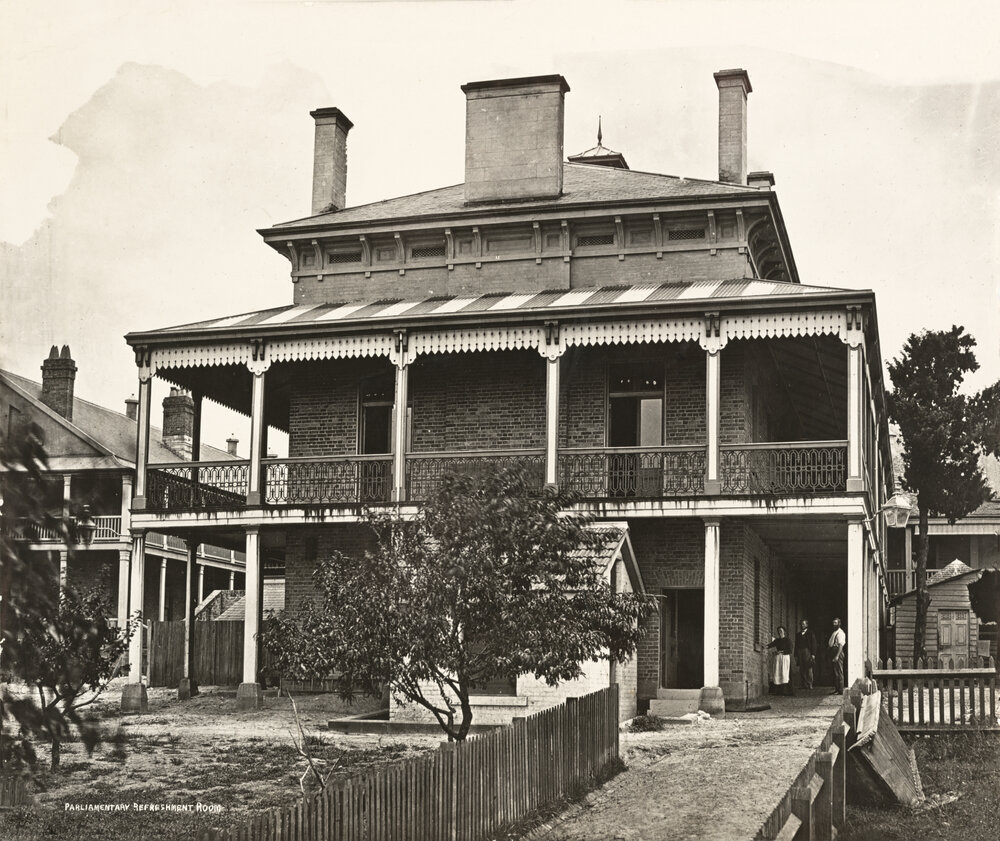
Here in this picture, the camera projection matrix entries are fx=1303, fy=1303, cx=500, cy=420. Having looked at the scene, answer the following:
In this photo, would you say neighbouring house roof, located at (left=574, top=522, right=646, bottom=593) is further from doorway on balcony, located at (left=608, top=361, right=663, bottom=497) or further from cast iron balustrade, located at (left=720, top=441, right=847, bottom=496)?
doorway on balcony, located at (left=608, top=361, right=663, bottom=497)

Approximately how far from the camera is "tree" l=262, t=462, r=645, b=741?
468 inches

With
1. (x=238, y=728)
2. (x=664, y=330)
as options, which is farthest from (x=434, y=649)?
(x=664, y=330)

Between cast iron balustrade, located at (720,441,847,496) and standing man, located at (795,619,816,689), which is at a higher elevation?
cast iron balustrade, located at (720,441,847,496)

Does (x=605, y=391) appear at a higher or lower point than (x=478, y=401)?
higher

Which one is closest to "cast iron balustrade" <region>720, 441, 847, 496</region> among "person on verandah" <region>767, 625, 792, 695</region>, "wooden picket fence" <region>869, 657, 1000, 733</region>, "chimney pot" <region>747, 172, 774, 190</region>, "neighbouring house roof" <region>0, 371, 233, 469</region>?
"person on verandah" <region>767, 625, 792, 695</region>

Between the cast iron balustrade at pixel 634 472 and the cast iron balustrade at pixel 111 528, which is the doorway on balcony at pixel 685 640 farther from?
the cast iron balustrade at pixel 111 528

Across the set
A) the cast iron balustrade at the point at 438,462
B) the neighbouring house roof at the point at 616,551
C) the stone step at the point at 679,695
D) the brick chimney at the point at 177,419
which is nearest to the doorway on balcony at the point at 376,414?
the cast iron balustrade at the point at 438,462

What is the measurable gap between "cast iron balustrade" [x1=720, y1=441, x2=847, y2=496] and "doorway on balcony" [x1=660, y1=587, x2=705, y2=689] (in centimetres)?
260

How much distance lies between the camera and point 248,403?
2727 centimetres

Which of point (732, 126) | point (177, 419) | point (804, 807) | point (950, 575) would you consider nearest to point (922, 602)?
point (950, 575)

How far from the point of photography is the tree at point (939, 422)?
1421 inches

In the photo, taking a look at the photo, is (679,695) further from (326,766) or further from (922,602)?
(922,602)

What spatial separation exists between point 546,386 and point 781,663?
717 cm

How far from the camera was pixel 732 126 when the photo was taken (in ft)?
82.8
